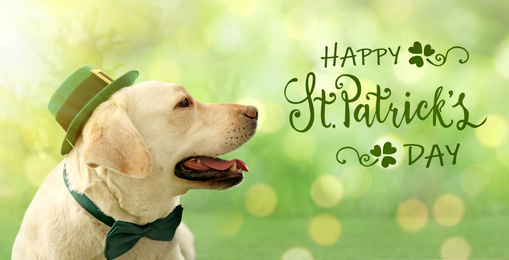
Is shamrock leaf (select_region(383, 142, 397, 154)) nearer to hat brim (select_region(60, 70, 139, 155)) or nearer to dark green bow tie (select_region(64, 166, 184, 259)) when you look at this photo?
dark green bow tie (select_region(64, 166, 184, 259))

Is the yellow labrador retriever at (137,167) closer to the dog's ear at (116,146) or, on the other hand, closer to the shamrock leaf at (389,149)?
the dog's ear at (116,146)

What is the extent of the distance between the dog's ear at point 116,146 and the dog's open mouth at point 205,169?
17cm

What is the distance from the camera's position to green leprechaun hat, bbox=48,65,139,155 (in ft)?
6.89

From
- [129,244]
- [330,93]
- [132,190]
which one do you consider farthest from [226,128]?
[330,93]

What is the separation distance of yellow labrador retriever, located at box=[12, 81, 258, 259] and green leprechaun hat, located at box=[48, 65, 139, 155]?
1.1 inches

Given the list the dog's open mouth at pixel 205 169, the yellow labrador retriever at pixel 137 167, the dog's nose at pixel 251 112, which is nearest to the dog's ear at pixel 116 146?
the yellow labrador retriever at pixel 137 167

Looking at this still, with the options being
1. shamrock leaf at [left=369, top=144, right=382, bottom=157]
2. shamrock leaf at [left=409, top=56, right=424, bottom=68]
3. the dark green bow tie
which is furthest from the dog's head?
shamrock leaf at [left=409, top=56, right=424, bottom=68]

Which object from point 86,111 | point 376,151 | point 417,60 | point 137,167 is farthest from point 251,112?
point 417,60

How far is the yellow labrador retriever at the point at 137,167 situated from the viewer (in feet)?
6.56

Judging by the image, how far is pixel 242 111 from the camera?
2.20 meters

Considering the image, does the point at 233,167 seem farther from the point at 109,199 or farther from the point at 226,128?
the point at 109,199

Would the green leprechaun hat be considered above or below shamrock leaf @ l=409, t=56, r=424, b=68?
below

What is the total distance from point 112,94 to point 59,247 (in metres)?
0.60

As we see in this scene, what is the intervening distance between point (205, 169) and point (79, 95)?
1.87ft
